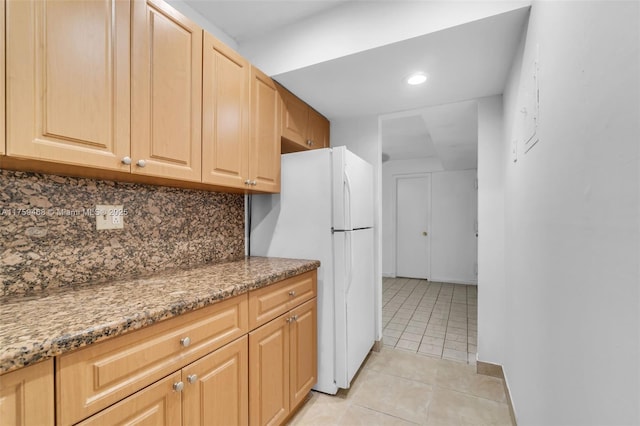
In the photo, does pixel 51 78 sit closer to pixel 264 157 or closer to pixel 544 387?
pixel 264 157

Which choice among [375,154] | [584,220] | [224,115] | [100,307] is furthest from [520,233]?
[100,307]

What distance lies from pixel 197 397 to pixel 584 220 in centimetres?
137

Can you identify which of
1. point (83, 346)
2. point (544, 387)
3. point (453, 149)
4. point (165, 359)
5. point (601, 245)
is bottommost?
point (544, 387)

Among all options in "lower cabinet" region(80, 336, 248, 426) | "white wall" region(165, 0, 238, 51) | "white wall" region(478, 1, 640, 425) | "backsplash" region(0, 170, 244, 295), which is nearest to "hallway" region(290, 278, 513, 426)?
"white wall" region(478, 1, 640, 425)

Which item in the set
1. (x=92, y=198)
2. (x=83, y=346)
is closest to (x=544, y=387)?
(x=83, y=346)

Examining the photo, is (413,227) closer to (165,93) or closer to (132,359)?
(165,93)

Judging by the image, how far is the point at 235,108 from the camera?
1667mm

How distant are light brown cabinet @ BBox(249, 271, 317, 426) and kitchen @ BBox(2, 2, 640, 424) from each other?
2.04 ft

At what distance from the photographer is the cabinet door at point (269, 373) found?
→ 1.37 m

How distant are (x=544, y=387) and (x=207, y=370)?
128 cm

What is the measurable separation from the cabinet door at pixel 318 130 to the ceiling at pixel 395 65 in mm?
75

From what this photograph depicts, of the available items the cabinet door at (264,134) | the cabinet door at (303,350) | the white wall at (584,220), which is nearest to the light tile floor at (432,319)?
the cabinet door at (303,350)

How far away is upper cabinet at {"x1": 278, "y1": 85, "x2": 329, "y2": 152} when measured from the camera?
2135 mm

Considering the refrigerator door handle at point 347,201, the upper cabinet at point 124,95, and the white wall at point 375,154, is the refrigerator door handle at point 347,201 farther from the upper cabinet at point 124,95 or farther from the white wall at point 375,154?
the white wall at point 375,154
